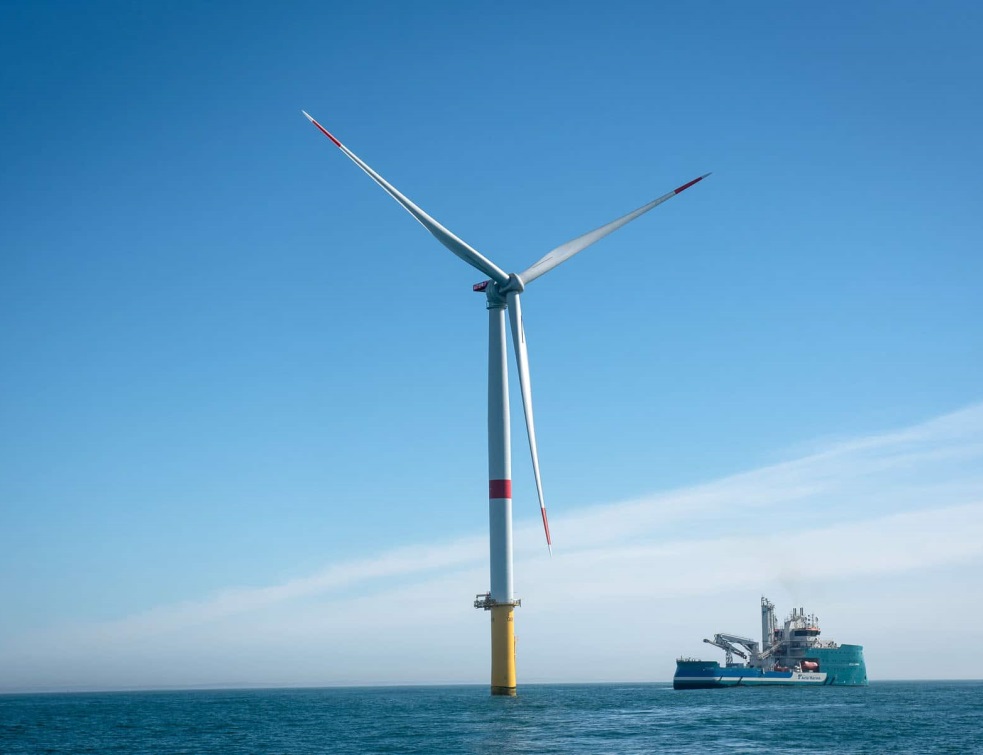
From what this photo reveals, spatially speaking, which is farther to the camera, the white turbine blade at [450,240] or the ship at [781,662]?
the ship at [781,662]

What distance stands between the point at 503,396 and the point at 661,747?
119ft

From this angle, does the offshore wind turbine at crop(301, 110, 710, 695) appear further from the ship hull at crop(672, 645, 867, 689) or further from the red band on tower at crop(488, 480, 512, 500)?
the ship hull at crop(672, 645, 867, 689)

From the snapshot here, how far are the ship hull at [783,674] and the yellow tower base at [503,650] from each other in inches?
3675

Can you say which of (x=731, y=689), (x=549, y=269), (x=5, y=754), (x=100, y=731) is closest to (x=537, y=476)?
(x=549, y=269)

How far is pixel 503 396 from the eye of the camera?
3568 inches

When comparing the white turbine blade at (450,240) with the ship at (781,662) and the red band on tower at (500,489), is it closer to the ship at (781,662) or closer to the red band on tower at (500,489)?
the red band on tower at (500,489)

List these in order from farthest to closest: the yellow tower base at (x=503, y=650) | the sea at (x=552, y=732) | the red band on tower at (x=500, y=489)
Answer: the red band on tower at (x=500, y=489)
the yellow tower base at (x=503, y=650)
the sea at (x=552, y=732)

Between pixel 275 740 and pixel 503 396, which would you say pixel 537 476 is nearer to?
pixel 503 396

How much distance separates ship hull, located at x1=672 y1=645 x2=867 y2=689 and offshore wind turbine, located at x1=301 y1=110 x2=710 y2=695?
9353 centimetres

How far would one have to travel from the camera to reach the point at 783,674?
175 meters

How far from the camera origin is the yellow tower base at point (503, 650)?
85.2m

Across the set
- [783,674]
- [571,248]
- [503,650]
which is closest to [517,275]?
[571,248]

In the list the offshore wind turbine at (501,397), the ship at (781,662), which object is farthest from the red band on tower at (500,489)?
the ship at (781,662)

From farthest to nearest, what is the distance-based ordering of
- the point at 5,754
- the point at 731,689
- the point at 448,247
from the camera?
the point at 731,689 < the point at 448,247 < the point at 5,754
